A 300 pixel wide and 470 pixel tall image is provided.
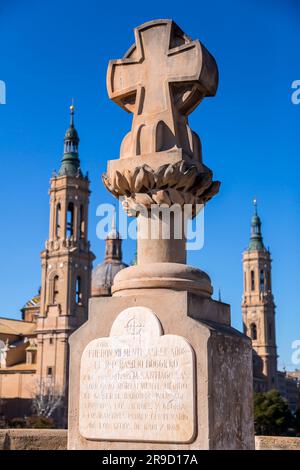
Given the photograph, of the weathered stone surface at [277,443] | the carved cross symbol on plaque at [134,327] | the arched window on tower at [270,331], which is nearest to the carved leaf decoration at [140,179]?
the carved cross symbol on plaque at [134,327]

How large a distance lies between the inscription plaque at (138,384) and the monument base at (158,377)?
0.03 ft

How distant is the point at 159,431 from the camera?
6.80m

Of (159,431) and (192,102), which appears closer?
(159,431)

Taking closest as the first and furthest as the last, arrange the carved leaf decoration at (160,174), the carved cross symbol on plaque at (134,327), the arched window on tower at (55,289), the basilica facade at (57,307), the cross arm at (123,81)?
1. the carved cross symbol on plaque at (134,327)
2. the carved leaf decoration at (160,174)
3. the cross arm at (123,81)
4. the basilica facade at (57,307)
5. the arched window on tower at (55,289)

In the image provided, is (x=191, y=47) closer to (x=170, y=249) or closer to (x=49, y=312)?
(x=170, y=249)

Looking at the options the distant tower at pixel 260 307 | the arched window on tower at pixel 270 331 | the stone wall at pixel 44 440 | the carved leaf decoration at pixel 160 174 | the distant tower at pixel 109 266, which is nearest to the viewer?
the carved leaf decoration at pixel 160 174

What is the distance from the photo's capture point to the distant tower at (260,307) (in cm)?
11275

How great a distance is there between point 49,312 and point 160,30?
244ft

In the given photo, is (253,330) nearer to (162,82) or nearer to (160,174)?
(162,82)

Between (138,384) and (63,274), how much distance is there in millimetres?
73668

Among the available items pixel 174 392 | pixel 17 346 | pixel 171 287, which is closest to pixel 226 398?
pixel 174 392

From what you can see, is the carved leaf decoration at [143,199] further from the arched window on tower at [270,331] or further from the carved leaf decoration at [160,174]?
the arched window on tower at [270,331]

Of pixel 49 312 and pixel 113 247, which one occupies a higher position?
pixel 113 247

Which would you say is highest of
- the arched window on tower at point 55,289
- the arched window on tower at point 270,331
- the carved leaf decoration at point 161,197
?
the arched window on tower at point 55,289
